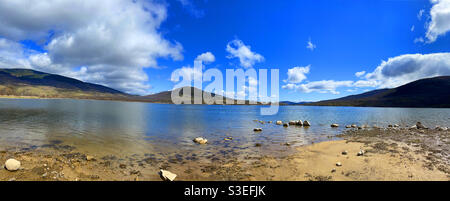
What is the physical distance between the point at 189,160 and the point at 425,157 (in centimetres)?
1888

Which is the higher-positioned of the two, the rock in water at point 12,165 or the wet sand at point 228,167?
the rock in water at point 12,165

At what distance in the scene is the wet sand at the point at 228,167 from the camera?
414 inches

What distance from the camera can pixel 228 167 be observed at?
12984 mm

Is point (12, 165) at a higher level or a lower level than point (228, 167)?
higher

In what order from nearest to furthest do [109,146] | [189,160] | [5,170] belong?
[5,170]
[189,160]
[109,146]

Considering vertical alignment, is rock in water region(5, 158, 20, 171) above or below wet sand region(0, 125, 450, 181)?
above

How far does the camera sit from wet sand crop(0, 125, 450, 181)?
10508mm
